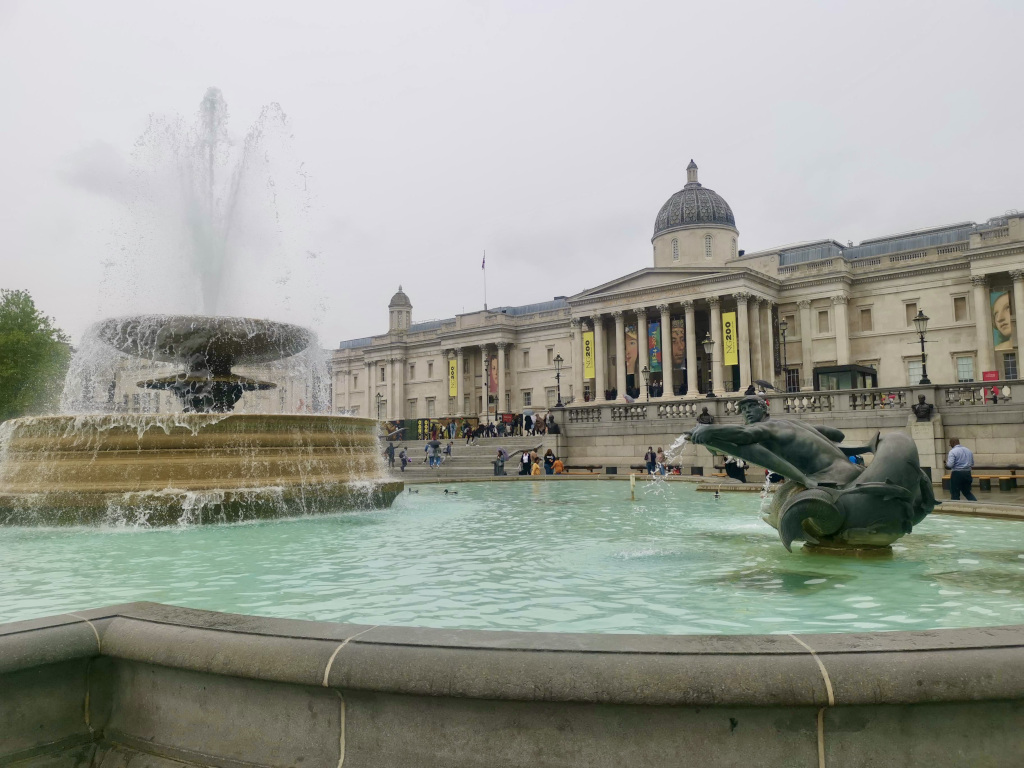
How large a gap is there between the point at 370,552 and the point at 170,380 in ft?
24.2

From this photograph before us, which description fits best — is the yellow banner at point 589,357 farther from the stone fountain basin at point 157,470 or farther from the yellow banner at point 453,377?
the stone fountain basin at point 157,470

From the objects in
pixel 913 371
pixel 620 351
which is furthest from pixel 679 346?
pixel 913 371

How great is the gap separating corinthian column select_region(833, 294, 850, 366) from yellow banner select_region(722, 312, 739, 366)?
7.47 meters

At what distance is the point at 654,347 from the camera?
58.1 m

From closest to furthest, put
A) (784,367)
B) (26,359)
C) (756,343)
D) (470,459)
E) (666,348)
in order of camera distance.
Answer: (470,459)
(26,359)
(756,343)
(784,367)
(666,348)

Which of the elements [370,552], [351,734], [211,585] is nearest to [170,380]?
[370,552]

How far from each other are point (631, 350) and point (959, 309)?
74.4ft

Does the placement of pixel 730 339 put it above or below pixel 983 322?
below

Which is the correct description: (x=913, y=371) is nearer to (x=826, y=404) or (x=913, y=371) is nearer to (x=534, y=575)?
(x=826, y=404)

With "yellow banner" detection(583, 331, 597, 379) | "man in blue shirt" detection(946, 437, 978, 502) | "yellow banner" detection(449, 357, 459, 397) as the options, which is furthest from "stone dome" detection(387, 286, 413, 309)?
"man in blue shirt" detection(946, 437, 978, 502)

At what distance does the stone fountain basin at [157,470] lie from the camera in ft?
32.9

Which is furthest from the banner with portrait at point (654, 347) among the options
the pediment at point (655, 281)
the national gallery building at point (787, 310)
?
the pediment at point (655, 281)

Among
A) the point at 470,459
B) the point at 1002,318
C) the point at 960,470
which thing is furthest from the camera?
the point at 1002,318

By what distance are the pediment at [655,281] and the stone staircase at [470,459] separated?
21.4m
